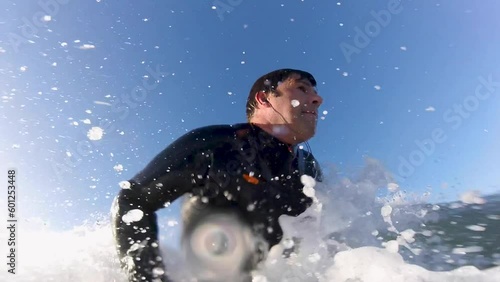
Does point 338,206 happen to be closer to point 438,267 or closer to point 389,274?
point 389,274

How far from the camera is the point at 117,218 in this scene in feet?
6.16

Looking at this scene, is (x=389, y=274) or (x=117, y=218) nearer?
(x=117, y=218)

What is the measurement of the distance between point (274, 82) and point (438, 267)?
2.40 m

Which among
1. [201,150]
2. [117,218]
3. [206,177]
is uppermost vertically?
[201,150]

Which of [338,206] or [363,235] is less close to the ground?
[338,206]

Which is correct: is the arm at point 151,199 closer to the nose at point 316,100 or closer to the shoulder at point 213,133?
the shoulder at point 213,133

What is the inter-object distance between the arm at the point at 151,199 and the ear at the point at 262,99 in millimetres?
600

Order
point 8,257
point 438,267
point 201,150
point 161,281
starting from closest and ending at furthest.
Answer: point 161,281 < point 201,150 < point 8,257 < point 438,267

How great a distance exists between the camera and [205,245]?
2195 millimetres

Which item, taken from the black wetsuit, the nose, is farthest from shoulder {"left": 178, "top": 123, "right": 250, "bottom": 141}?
the nose

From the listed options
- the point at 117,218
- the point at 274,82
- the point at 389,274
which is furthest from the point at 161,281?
the point at 389,274

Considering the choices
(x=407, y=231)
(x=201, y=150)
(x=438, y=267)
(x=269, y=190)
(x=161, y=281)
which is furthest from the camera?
(x=407, y=231)

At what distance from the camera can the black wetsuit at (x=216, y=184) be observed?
1.82m

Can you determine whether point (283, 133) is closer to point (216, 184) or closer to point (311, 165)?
point (311, 165)
